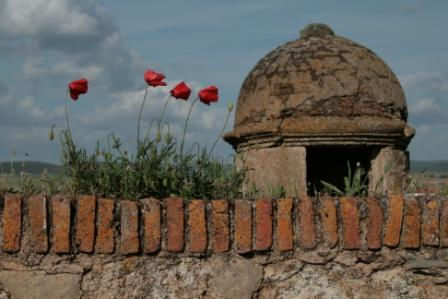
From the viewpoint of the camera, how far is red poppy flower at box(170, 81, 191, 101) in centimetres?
413

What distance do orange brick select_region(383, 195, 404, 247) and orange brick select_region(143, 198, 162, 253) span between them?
119 centimetres

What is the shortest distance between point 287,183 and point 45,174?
13.1 ft

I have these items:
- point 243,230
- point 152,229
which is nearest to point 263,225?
point 243,230

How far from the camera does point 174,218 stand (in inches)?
139

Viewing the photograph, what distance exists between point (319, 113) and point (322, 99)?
162 mm

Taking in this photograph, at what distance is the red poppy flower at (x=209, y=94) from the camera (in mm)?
4188

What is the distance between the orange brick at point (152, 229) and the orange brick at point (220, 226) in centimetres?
28

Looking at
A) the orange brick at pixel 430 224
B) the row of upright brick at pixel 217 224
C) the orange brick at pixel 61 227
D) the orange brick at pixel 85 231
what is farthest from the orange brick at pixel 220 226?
the orange brick at pixel 430 224

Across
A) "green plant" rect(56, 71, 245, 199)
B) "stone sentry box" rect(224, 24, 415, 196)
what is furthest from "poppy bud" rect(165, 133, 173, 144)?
"stone sentry box" rect(224, 24, 415, 196)

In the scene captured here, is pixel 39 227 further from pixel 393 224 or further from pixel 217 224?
pixel 393 224

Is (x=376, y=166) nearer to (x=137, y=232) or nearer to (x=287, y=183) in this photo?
(x=287, y=183)

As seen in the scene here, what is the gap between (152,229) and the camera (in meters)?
3.51

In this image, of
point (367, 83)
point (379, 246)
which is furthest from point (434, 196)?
point (367, 83)

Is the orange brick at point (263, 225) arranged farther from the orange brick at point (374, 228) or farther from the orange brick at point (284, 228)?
the orange brick at point (374, 228)
